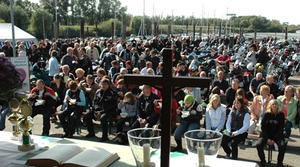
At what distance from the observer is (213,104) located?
5.87m

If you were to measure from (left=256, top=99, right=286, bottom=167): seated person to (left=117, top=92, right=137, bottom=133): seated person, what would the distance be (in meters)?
2.72

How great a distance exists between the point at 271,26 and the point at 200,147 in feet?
350

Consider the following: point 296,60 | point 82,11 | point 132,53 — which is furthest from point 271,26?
point 132,53

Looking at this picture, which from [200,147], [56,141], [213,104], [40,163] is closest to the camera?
[200,147]

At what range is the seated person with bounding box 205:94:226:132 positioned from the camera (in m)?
5.80

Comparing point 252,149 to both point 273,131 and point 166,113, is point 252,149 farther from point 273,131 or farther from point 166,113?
point 166,113

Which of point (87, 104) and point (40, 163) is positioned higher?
point (40, 163)

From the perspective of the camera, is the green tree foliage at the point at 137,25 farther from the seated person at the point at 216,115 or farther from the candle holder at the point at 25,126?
the candle holder at the point at 25,126

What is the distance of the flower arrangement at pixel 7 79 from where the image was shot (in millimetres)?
2464

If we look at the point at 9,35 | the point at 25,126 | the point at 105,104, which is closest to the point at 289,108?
the point at 105,104

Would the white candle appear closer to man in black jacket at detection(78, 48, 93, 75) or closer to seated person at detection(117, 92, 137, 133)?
seated person at detection(117, 92, 137, 133)

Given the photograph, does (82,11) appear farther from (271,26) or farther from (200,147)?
(200,147)

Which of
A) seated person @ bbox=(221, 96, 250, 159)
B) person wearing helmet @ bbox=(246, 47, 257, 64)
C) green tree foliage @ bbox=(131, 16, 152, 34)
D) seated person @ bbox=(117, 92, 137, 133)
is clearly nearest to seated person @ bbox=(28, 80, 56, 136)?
seated person @ bbox=(117, 92, 137, 133)

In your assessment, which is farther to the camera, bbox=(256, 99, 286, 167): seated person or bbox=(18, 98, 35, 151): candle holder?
bbox=(256, 99, 286, 167): seated person
